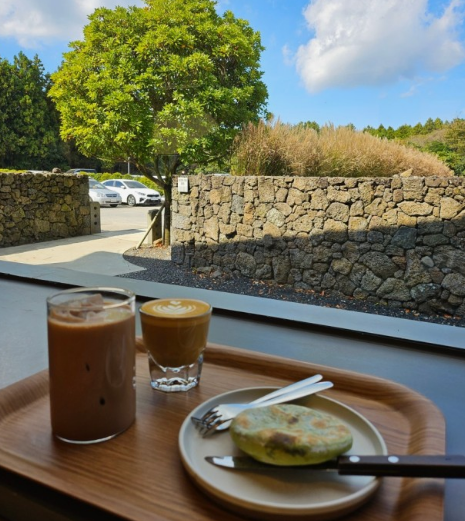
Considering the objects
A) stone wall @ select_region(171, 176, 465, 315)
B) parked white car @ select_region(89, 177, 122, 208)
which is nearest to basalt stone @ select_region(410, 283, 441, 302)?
stone wall @ select_region(171, 176, 465, 315)

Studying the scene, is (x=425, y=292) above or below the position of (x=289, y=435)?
below

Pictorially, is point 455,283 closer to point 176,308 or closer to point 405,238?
point 405,238

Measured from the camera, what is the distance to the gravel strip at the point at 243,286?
2709mm

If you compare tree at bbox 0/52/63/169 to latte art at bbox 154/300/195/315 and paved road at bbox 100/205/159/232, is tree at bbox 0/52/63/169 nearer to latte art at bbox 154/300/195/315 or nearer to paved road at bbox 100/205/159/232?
paved road at bbox 100/205/159/232

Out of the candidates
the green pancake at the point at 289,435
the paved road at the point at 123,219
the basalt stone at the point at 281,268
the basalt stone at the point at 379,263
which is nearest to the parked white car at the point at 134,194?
the paved road at the point at 123,219

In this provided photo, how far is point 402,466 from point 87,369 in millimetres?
202

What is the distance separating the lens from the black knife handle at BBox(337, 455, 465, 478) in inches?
9.2

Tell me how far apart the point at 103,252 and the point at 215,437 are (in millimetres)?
4228

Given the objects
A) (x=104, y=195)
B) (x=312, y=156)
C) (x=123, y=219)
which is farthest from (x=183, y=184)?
(x=104, y=195)

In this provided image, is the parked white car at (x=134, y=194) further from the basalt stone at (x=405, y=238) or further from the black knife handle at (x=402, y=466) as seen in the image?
the black knife handle at (x=402, y=466)

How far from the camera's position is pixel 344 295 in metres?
3.01

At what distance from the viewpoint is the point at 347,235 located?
9.78 ft

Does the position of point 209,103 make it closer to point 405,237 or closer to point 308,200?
point 308,200

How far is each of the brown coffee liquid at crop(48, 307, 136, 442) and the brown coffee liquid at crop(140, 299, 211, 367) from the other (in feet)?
0.19
